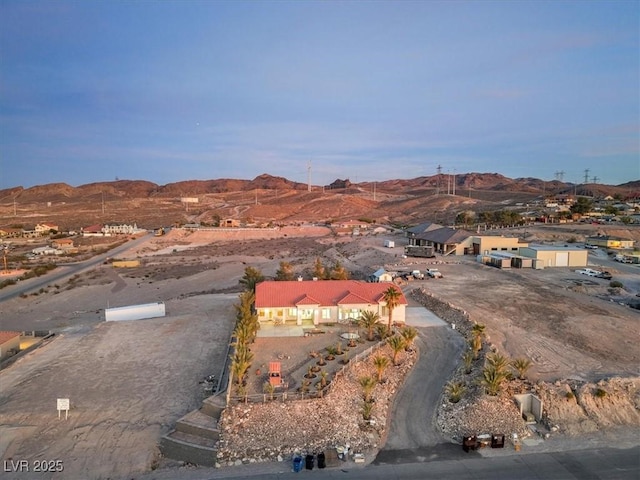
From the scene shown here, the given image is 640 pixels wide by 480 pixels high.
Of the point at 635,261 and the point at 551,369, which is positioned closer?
the point at 551,369

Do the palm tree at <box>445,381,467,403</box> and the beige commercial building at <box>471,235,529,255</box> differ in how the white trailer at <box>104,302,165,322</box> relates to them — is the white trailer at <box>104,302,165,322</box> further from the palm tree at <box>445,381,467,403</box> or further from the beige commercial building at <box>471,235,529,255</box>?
the beige commercial building at <box>471,235,529,255</box>

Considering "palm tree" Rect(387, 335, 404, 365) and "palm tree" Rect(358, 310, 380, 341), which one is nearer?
"palm tree" Rect(387, 335, 404, 365)

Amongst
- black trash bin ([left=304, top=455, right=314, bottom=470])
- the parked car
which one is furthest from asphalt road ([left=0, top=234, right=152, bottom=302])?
the parked car

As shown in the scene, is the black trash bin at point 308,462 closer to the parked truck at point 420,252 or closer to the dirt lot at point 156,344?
the dirt lot at point 156,344

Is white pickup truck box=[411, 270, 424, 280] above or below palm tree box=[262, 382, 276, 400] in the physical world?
above

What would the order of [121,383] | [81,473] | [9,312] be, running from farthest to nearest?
[9,312] → [121,383] → [81,473]

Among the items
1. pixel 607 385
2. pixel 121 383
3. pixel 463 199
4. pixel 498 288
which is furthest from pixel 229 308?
pixel 463 199

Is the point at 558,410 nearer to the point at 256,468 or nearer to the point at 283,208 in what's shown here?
the point at 256,468

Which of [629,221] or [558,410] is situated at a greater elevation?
[629,221]
